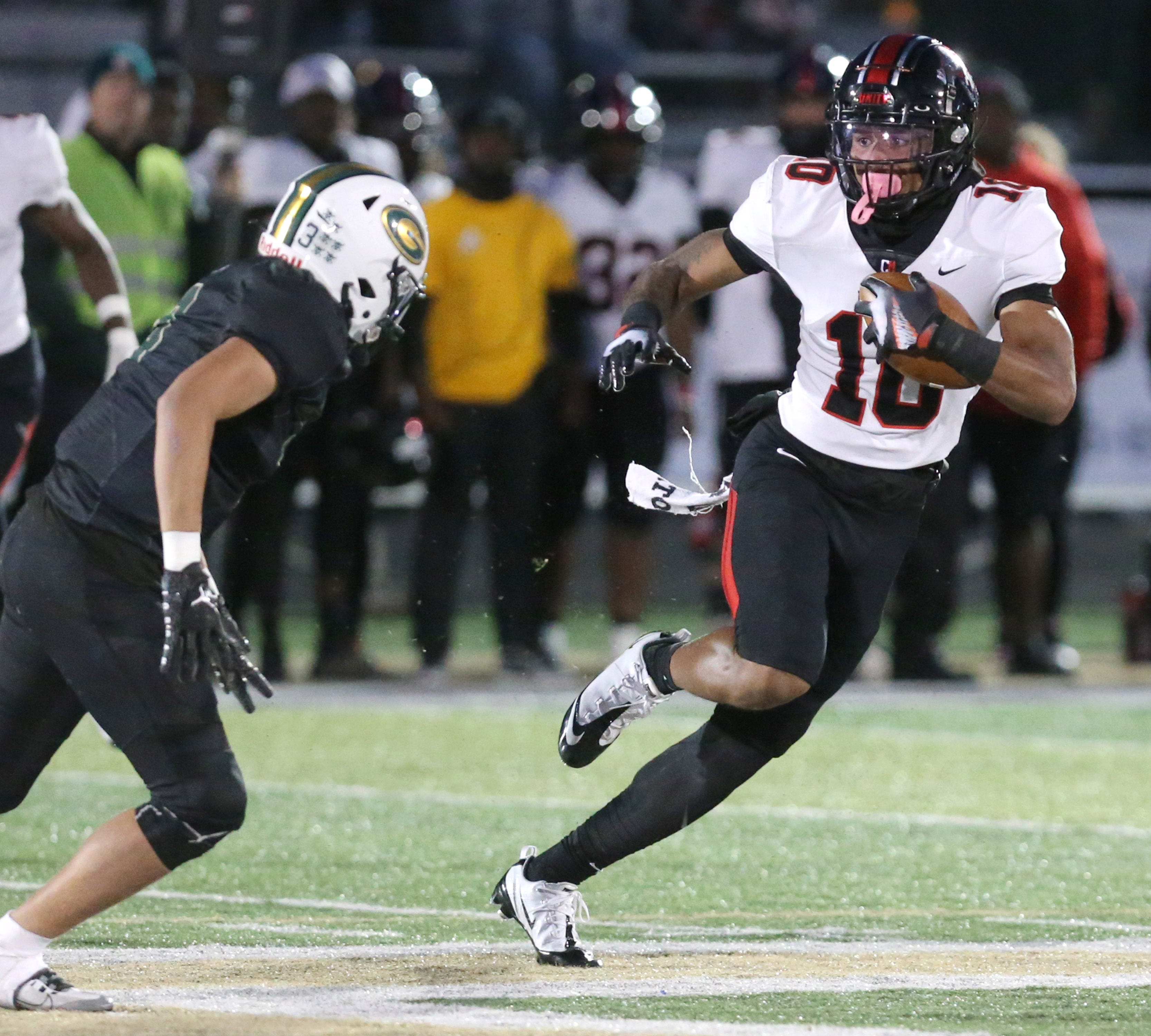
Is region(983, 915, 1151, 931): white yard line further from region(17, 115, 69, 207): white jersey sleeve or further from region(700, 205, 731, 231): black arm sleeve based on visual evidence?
region(700, 205, 731, 231): black arm sleeve

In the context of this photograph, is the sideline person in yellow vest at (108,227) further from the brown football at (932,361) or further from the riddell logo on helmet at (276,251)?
the brown football at (932,361)

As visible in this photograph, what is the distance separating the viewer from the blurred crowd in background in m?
9.40

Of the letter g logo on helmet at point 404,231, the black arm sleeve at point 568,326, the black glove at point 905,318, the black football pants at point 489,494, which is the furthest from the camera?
the black arm sleeve at point 568,326

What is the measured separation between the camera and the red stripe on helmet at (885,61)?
15.6 ft

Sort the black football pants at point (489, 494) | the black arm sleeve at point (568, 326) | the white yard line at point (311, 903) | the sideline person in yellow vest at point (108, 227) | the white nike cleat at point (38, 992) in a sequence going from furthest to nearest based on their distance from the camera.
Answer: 1. the black arm sleeve at point (568, 326)
2. the black football pants at point (489, 494)
3. the sideline person in yellow vest at point (108, 227)
4. the white yard line at point (311, 903)
5. the white nike cleat at point (38, 992)

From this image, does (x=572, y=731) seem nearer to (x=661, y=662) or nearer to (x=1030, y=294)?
(x=661, y=662)

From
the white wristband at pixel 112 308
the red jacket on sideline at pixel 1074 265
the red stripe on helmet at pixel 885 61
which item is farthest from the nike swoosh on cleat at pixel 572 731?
the red jacket on sideline at pixel 1074 265

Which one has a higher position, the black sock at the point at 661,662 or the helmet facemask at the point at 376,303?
the helmet facemask at the point at 376,303

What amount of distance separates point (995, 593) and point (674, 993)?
21.1 feet

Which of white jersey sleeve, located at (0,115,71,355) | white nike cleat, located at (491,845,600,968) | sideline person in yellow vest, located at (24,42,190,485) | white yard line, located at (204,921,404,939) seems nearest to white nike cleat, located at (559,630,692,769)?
white nike cleat, located at (491,845,600,968)

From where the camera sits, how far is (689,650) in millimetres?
4691

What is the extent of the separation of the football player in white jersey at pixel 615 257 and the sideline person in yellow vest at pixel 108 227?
1847 millimetres

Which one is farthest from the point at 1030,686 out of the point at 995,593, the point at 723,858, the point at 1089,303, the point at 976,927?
the point at 976,927

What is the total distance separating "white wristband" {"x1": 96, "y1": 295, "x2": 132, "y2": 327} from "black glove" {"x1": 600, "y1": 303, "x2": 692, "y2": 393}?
7.30 feet
